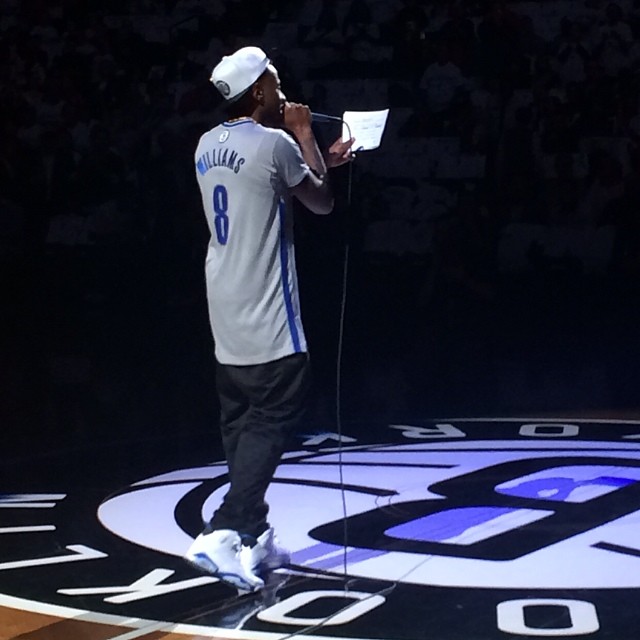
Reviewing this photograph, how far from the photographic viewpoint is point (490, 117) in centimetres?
714

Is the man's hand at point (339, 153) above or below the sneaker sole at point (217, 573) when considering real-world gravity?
above

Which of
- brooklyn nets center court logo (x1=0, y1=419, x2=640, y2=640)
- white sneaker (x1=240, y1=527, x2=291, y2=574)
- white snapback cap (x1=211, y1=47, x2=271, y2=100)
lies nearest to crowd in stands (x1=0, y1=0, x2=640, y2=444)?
brooklyn nets center court logo (x1=0, y1=419, x2=640, y2=640)

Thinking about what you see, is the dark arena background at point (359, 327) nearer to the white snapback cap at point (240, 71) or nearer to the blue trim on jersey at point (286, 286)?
the blue trim on jersey at point (286, 286)

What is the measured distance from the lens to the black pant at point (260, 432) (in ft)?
8.16

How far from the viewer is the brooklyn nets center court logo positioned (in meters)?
2.24

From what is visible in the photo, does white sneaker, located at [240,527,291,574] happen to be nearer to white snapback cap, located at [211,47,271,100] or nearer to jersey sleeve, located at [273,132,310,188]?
jersey sleeve, located at [273,132,310,188]

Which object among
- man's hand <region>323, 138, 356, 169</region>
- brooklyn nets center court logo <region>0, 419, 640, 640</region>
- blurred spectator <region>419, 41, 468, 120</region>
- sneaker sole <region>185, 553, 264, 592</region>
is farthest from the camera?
A: blurred spectator <region>419, 41, 468, 120</region>

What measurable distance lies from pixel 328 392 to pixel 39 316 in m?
2.60

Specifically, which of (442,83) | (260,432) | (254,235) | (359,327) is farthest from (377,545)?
(442,83)

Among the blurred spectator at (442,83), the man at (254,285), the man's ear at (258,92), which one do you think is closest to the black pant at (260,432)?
the man at (254,285)

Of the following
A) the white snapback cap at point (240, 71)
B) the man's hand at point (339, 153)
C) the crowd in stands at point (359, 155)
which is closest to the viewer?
the white snapback cap at point (240, 71)

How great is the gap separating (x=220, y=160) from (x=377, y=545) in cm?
102

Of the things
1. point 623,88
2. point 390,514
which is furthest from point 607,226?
point 390,514

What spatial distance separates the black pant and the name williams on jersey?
1.43 feet
